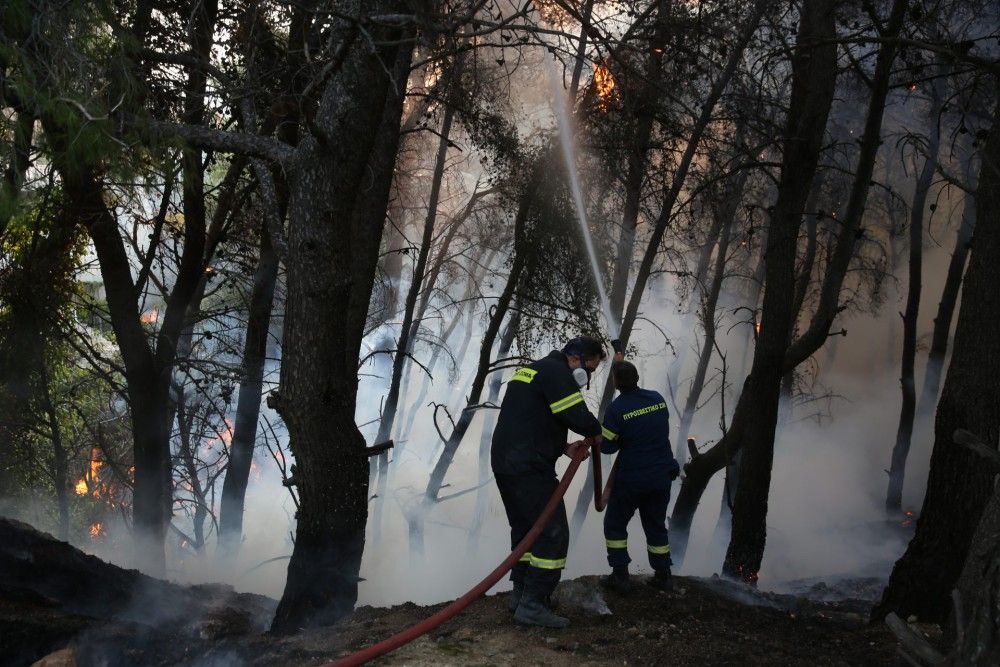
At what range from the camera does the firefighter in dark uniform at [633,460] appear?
6.05 meters

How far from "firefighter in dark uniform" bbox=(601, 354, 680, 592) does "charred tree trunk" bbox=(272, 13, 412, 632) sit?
180 centimetres

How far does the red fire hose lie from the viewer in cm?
446

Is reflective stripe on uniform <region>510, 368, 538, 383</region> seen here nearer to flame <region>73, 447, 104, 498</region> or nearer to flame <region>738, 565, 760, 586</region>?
flame <region>738, 565, 760, 586</region>

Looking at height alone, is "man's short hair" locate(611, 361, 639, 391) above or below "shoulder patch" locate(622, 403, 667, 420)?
above

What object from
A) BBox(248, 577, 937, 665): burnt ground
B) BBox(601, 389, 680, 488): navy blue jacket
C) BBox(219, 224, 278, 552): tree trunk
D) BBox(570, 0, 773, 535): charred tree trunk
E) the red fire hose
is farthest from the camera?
BBox(219, 224, 278, 552): tree trunk

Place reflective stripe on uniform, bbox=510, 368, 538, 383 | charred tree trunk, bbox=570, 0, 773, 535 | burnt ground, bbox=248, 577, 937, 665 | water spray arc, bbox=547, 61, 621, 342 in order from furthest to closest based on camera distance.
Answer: water spray arc, bbox=547, 61, 621, 342 → charred tree trunk, bbox=570, 0, 773, 535 → reflective stripe on uniform, bbox=510, 368, 538, 383 → burnt ground, bbox=248, 577, 937, 665

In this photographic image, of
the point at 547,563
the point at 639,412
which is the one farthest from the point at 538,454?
the point at 639,412

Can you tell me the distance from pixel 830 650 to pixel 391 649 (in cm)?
259

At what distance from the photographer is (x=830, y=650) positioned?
522 cm

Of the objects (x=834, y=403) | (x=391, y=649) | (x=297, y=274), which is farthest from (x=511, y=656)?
(x=834, y=403)

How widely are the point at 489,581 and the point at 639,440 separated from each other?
151cm

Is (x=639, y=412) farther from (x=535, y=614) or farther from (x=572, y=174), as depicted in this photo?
(x=572, y=174)

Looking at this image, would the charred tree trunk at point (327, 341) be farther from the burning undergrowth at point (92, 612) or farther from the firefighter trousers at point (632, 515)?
the firefighter trousers at point (632, 515)

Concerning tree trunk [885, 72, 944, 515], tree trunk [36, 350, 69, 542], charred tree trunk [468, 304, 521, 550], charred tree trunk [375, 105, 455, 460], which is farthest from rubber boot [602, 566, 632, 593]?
tree trunk [885, 72, 944, 515]
